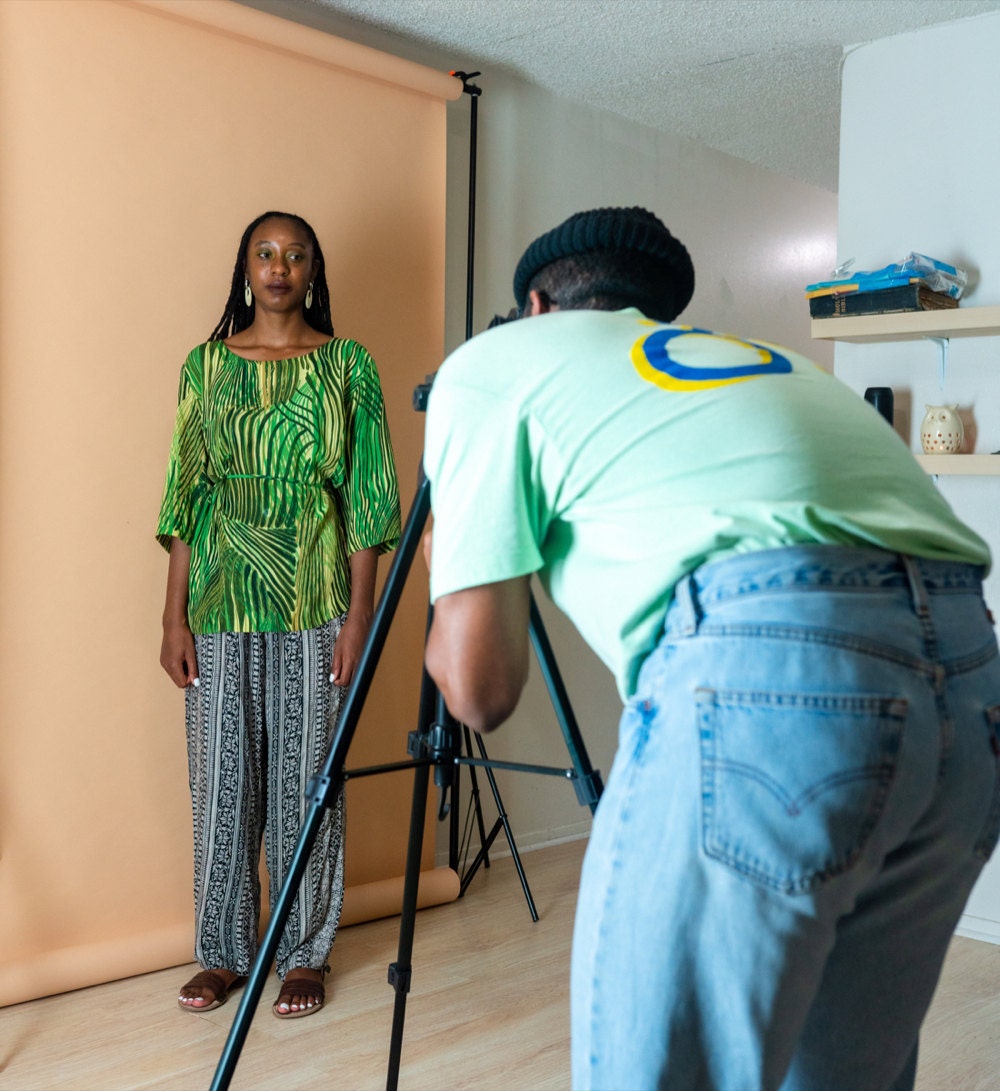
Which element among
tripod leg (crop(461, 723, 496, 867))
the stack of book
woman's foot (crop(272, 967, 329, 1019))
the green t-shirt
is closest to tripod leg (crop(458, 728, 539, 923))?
tripod leg (crop(461, 723, 496, 867))

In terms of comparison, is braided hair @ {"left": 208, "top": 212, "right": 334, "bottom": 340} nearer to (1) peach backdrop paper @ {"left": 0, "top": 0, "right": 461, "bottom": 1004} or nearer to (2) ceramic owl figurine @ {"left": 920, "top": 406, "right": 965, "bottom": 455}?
(1) peach backdrop paper @ {"left": 0, "top": 0, "right": 461, "bottom": 1004}

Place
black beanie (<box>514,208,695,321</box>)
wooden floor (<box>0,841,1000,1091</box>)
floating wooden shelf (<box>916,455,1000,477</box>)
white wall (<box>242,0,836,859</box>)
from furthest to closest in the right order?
white wall (<box>242,0,836,859</box>) → floating wooden shelf (<box>916,455,1000,477</box>) → wooden floor (<box>0,841,1000,1091</box>) → black beanie (<box>514,208,695,321</box>)

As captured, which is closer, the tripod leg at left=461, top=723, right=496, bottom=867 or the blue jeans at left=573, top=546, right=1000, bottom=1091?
the blue jeans at left=573, top=546, right=1000, bottom=1091

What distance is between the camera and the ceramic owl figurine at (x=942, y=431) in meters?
2.91

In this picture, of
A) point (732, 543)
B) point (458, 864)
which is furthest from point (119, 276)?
point (732, 543)

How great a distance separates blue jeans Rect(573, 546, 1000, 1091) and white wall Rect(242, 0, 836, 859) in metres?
2.31

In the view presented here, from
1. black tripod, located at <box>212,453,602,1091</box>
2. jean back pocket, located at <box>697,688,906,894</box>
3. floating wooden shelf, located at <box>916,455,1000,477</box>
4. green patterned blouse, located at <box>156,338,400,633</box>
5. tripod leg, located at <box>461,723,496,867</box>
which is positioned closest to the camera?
jean back pocket, located at <box>697,688,906,894</box>

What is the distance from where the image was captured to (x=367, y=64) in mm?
2922

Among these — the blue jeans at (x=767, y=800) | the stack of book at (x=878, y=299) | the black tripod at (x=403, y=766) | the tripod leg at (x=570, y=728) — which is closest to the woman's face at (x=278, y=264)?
the black tripod at (x=403, y=766)

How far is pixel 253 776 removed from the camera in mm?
2502

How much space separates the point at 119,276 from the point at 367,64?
0.84 meters

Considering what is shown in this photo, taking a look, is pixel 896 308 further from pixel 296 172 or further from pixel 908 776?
pixel 908 776

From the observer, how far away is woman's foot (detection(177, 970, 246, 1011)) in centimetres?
239

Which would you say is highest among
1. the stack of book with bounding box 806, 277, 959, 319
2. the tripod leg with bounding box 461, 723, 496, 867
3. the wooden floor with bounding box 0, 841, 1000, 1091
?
the stack of book with bounding box 806, 277, 959, 319
